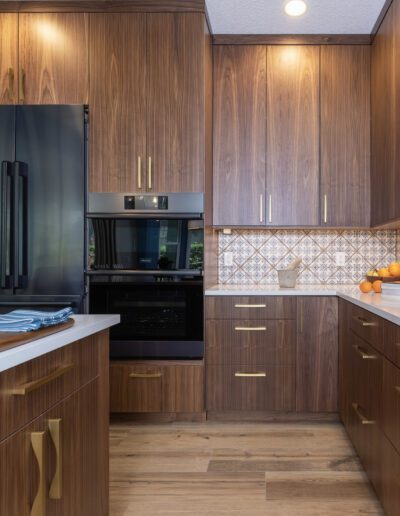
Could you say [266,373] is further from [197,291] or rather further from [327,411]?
[197,291]

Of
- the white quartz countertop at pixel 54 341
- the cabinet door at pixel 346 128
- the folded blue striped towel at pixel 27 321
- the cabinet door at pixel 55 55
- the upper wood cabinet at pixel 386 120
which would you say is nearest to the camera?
the white quartz countertop at pixel 54 341

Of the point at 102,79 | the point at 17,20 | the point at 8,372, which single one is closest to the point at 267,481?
the point at 8,372

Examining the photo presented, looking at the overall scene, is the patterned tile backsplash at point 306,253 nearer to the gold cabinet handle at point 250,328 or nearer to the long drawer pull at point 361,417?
the gold cabinet handle at point 250,328

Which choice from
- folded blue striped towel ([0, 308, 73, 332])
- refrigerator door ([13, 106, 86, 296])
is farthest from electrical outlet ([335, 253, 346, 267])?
folded blue striped towel ([0, 308, 73, 332])

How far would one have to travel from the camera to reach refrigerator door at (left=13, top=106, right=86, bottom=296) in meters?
2.73

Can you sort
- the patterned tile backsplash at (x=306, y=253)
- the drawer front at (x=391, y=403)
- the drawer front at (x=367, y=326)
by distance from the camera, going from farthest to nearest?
the patterned tile backsplash at (x=306, y=253) → the drawer front at (x=367, y=326) → the drawer front at (x=391, y=403)

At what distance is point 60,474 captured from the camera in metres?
1.18

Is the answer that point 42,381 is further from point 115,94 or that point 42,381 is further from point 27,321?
point 115,94

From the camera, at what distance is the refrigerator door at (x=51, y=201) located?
2730mm

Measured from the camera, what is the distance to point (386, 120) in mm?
2820

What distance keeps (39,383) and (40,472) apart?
207mm

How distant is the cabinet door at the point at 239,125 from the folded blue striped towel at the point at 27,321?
2.09 metres

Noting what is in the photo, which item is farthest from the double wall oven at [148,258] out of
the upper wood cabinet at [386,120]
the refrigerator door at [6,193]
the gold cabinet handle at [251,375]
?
the upper wood cabinet at [386,120]

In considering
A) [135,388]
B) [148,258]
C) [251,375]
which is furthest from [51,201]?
[251,375]
